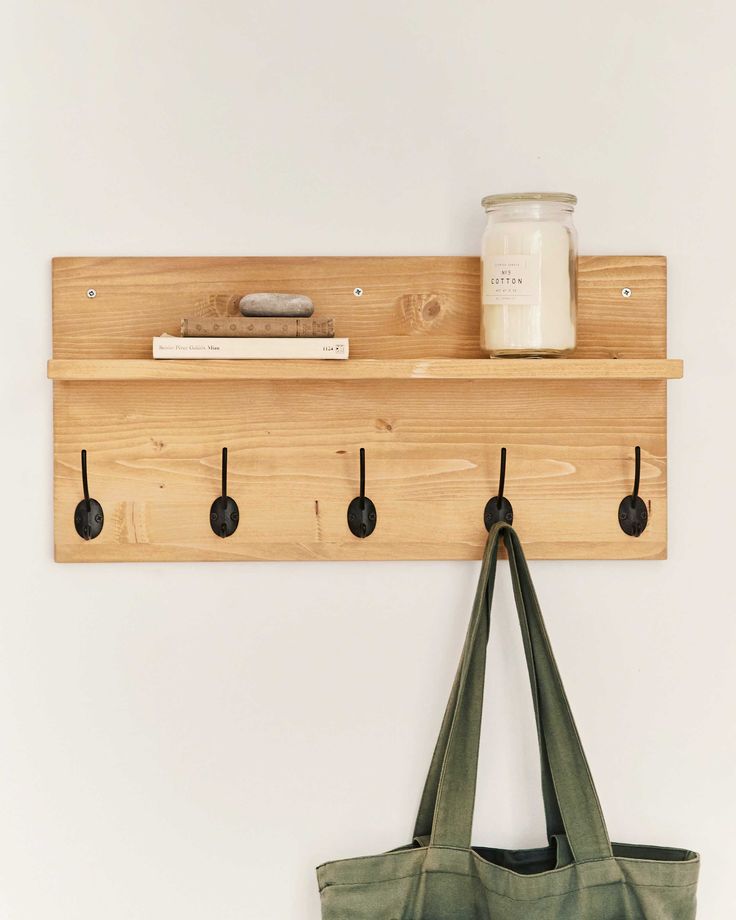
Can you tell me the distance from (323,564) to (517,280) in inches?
14.6

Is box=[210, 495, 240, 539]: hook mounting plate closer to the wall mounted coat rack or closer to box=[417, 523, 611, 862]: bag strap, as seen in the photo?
the wall mounted coat rack

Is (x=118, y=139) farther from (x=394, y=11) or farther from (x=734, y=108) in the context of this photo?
(x=734, y=108)

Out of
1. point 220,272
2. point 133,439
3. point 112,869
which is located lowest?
point 112,869

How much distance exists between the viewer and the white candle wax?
3.10 ft

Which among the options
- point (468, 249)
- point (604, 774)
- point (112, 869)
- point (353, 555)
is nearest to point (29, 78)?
point (468, 249)

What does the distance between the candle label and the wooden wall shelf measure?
0.20 feet

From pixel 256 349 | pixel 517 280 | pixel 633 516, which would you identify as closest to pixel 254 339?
pixel 256 349

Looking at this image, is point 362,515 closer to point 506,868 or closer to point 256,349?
point 256,349

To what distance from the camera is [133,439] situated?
1.05 m

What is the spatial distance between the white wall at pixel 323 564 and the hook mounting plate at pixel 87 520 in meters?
0.04

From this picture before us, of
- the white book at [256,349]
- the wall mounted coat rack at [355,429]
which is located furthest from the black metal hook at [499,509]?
the white book at [256,349]

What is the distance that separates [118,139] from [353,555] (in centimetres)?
52

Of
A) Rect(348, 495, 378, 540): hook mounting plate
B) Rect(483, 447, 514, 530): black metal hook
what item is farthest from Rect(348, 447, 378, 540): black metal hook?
Rect(483, 447, 514, 530): black metal hook

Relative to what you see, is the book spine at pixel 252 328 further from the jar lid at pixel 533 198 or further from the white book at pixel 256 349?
the jar lid at pixel 533 198
